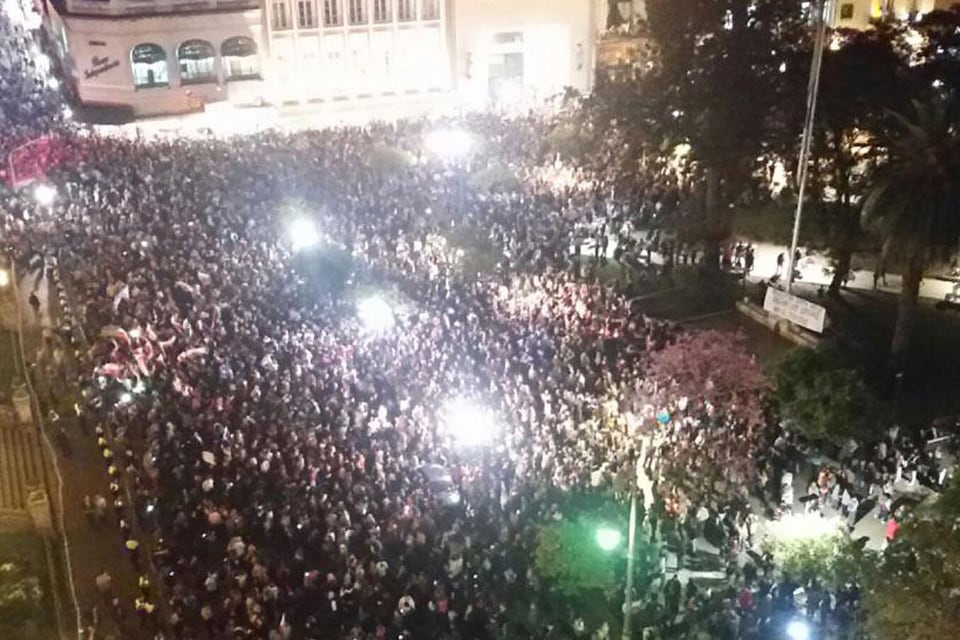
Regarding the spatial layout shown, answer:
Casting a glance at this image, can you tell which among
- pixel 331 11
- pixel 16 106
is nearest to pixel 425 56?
pixel 331 11

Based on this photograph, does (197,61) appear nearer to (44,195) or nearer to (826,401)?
(44,195)

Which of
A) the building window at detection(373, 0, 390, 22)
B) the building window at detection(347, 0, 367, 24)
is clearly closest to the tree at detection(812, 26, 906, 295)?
the building window at detection(373, 0, 390, 22)

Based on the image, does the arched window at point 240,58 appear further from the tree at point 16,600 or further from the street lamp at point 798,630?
the street lamp at point 798,630

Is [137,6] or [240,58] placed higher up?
[137,6]

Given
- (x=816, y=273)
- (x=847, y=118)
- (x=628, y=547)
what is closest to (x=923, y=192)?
(x=847, y=118)

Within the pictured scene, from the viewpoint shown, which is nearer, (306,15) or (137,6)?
(137,6)

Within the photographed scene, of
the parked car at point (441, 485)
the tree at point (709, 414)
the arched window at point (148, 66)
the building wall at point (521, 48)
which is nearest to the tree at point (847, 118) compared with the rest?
the tree at point (709, 414)

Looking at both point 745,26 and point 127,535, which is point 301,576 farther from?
point 745,26
